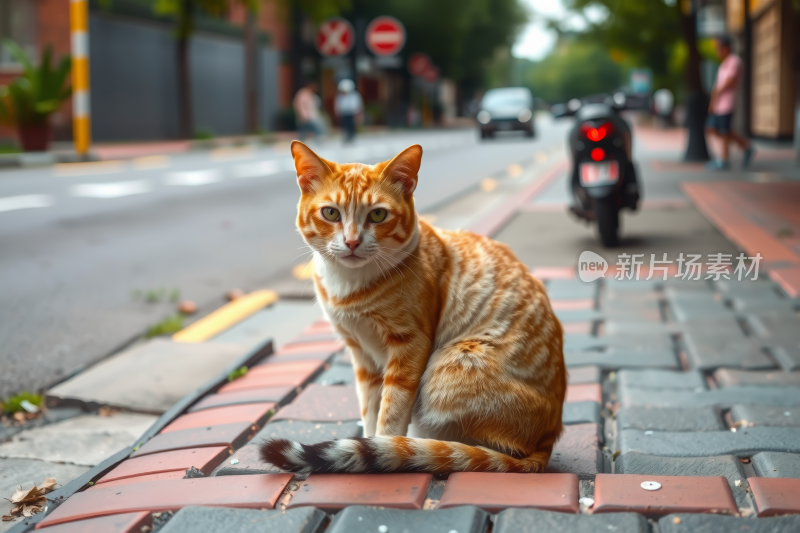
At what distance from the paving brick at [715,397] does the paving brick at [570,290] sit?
5.57ft

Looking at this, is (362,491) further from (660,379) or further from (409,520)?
(660,379)

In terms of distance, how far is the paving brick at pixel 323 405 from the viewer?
3.15 m

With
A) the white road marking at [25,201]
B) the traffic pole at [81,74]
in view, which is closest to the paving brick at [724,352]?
the white road marking at [25,201]

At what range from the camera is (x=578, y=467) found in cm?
268

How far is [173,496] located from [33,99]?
17677mm

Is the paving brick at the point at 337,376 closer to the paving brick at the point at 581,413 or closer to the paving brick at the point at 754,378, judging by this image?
the paving brick at the point at 581,413

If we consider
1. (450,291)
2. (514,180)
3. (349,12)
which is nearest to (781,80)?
(514,180)

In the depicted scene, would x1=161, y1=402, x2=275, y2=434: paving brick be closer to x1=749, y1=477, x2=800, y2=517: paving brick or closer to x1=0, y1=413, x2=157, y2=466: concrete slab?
x1=0, y1=413, x2=157, y2=466: concrete slab

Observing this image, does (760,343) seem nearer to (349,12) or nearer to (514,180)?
(514,180)

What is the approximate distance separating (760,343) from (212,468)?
8.92 ft

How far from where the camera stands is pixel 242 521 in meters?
2.22

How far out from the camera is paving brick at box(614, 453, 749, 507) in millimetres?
2584

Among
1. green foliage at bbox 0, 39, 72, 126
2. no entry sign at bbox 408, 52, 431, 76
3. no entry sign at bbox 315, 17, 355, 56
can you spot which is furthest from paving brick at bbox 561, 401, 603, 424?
no entry sign at bbox 408, 52, 431, 76

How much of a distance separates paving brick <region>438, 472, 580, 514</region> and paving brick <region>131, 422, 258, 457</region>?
A: 0.85 metres
